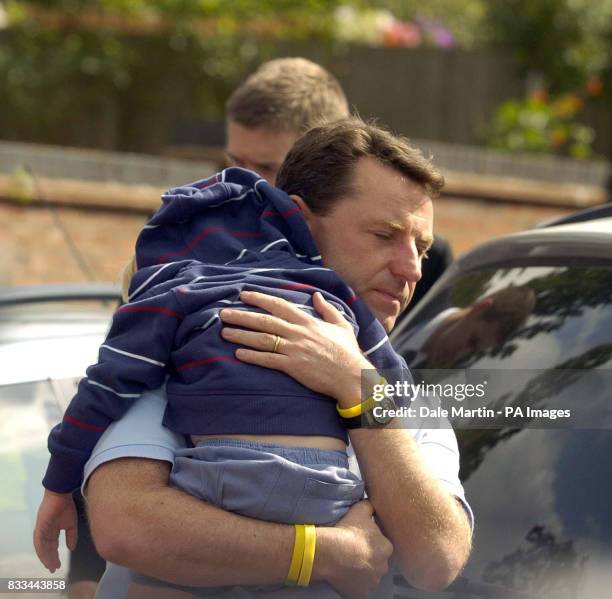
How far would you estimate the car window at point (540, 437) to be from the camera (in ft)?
6.65

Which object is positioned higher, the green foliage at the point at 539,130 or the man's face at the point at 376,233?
the man's face at the point at 376,233

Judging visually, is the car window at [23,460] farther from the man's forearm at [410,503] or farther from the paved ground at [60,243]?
the paved ground at [60,243]

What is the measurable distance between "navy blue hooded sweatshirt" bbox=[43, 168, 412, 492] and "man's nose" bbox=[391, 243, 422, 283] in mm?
108

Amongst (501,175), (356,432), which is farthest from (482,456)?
(501,175)

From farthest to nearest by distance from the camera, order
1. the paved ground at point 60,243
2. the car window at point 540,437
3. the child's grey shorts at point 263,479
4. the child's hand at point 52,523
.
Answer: the paved ground at point 60,243, the car window at point 540,437, the child's hand at point 52,523, the child's grey shorts at point 263,479

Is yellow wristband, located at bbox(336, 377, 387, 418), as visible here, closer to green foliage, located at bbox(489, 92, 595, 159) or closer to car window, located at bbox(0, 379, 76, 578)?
car window, located at bbox(0, 379, 76, 578)

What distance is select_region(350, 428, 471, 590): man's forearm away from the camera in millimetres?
1777

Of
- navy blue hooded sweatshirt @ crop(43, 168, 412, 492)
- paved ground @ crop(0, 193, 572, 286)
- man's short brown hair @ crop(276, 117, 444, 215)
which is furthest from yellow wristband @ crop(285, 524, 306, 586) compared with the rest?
paved ground @ crop(0, 193, 572, 286)

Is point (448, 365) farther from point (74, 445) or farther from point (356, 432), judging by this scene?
point (74, 445)

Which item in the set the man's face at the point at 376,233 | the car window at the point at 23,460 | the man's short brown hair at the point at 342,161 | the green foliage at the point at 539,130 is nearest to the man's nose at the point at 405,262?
the man's face at the point at 376,233

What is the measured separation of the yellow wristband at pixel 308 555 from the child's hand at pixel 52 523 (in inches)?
17.1

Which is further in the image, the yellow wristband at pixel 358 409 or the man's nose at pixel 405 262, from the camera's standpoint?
the man's nose at pixel 405 262

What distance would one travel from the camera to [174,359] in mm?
1772

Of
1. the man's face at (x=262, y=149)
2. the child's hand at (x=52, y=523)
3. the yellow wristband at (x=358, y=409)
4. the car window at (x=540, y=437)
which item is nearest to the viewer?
the yellow wristband at (x=358, y=409)
